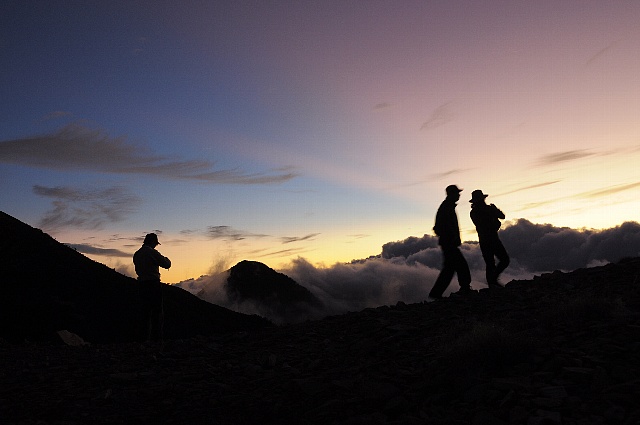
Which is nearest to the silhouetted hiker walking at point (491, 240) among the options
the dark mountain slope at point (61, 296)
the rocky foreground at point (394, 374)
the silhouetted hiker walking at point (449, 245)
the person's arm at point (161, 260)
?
the silhouetted hiker walking at point (449, 245)

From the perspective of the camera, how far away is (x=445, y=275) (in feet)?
38.1

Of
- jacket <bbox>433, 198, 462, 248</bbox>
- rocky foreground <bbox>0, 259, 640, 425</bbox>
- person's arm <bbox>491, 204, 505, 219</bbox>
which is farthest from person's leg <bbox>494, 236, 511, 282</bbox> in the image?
rocky foreground <bbox>0, 259, 640, 425</bbox>

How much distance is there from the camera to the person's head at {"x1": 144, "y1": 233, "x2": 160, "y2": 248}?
11.8 m

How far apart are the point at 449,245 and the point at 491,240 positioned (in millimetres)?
1369

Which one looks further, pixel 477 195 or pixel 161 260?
pixel 477 195

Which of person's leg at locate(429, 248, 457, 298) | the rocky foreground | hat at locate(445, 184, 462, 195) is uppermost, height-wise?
hat at locate(445, 184, 462, 195)

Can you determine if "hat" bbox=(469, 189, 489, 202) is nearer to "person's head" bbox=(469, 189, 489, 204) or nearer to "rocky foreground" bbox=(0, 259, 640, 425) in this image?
"person's head" bbox=(469, 189, 489, 204)

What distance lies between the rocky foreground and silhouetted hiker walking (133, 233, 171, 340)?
2215 millimetres

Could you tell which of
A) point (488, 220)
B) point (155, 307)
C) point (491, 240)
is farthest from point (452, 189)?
point (155, 307)

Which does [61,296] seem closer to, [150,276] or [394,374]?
[150,276]

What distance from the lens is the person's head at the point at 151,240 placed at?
11.8m

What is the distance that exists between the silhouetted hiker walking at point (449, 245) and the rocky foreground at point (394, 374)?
1.96 m

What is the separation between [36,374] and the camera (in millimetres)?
8125

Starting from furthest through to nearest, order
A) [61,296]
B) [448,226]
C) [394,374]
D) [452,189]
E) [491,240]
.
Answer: [61,296], [491,240], [452,189], [448,226], [394,374]
